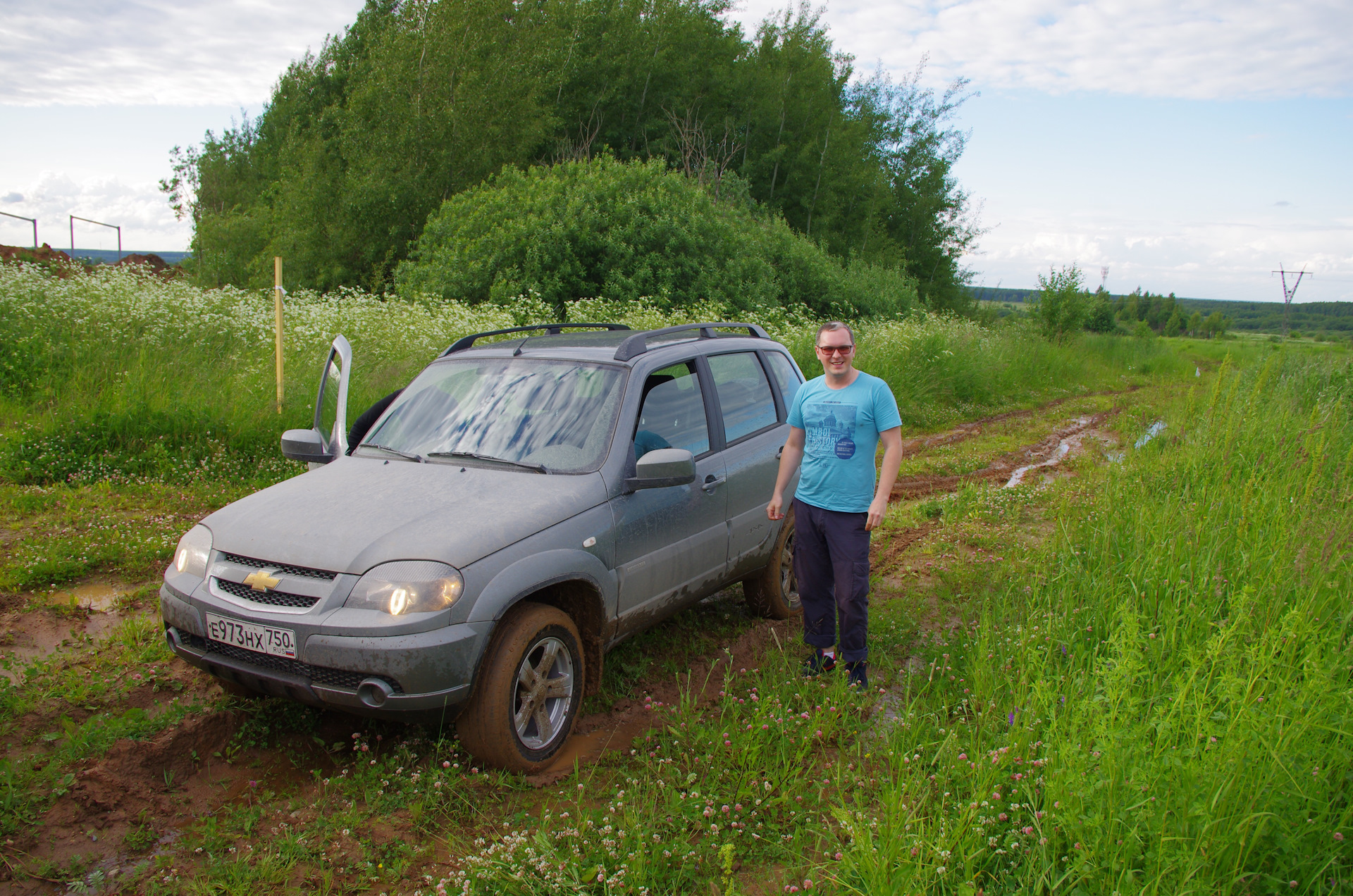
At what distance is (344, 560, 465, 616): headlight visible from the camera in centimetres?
315

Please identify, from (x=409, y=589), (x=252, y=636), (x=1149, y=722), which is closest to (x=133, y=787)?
(x=252, y=636)

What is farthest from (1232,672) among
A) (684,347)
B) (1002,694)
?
(684,347)

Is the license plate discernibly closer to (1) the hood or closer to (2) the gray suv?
(2) the gray suv

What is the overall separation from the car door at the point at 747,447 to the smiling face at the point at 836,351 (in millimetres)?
955

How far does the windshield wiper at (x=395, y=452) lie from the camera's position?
419cm

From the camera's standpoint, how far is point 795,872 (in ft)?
9.41

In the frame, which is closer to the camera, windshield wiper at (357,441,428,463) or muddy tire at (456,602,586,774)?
muddy tire at (456,602,586,774)

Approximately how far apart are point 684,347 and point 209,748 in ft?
10.3

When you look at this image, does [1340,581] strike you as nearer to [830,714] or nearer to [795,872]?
[830,714]

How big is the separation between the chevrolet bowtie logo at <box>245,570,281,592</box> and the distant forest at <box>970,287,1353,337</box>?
72.0 metres

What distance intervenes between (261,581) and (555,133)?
1270 inches

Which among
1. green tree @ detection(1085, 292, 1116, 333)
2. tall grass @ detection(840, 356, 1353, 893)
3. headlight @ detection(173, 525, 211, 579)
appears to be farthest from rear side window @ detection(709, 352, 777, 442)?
green tree @ detection(1085, 292, 1116, 333)

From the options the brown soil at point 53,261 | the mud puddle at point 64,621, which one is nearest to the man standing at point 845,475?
the mud puddle at point 64,621

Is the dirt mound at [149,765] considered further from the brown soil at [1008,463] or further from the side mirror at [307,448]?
the brown soil at [1008,463]
